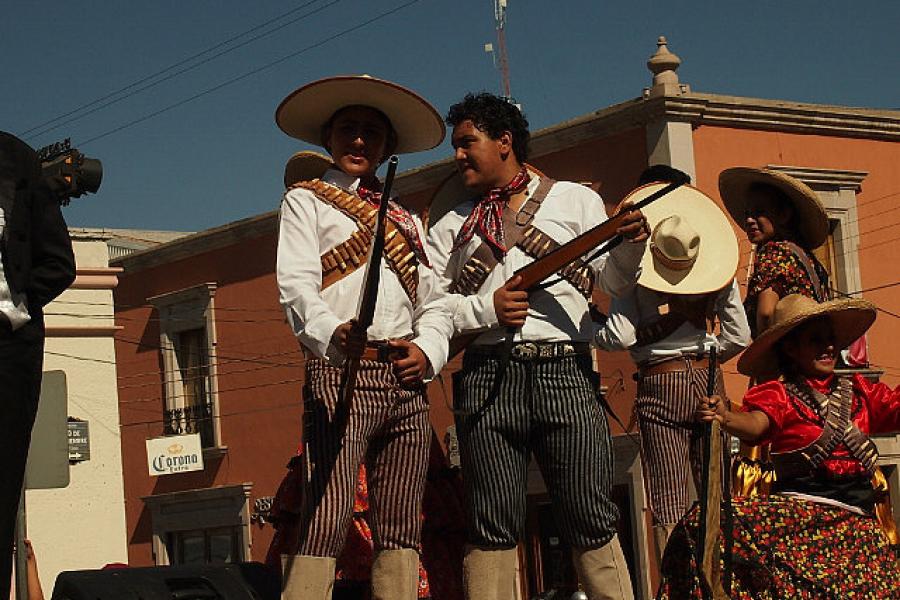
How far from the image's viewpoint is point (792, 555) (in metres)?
5.69

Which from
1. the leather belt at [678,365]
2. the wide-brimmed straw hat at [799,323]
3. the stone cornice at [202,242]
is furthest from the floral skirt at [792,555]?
the stone cornice at [202,242]

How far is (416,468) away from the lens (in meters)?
5.47

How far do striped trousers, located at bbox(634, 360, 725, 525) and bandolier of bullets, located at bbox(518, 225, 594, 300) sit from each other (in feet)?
3.54

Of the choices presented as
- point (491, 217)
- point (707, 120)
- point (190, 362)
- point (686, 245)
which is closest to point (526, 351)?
point (491, 217)

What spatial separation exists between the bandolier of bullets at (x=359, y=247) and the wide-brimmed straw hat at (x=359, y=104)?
0.93 ft

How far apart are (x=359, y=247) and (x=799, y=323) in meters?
1.73

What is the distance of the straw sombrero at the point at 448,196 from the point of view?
6.21 meters

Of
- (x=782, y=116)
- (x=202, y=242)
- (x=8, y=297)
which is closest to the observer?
(x=8, y=297)

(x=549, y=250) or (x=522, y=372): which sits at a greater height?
(x=549, y=250)

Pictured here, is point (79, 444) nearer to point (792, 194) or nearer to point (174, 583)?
point (792, 194)

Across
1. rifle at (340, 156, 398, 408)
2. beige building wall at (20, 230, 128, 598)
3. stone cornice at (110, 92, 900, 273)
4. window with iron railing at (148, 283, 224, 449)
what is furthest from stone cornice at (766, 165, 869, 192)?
rifle at (340, 156, 398, 408)

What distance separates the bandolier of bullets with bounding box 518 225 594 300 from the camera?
5.82m

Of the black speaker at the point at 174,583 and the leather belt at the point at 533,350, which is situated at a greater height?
the leather belt at the point at 533,350

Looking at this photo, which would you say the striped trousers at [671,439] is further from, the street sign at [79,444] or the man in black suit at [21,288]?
the street sign at [79,444]
